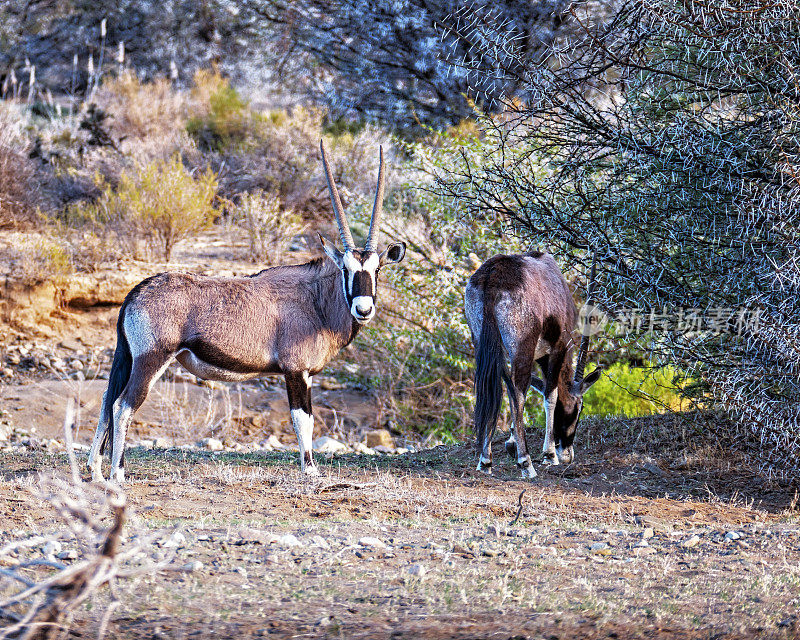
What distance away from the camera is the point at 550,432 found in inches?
325

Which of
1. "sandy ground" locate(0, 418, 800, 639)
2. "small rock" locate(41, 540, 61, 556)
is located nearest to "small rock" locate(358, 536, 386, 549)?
"sandy ground" locate(0, 418, 800, 639)

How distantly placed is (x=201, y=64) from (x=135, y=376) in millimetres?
22789

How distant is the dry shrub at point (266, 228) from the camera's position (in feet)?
54.0

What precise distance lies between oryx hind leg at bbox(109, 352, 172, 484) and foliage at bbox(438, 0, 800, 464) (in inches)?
120

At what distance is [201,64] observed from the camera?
2795cm

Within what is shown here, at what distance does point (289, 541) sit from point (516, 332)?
3.13m

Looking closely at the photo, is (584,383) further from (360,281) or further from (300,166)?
(300,166)

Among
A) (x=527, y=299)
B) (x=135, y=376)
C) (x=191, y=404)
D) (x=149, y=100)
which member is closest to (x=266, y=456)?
(x=135, y=376)

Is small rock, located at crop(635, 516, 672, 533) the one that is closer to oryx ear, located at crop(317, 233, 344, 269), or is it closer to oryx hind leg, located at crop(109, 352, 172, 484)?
oryx ear, located at crop(317, 233, 344, 269)

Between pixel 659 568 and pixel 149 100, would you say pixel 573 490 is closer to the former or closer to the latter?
pixel 659 568

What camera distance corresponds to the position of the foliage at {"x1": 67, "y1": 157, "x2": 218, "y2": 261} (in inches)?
611

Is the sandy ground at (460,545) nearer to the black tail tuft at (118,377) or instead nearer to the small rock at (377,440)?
the black tail tuft at (118,377)

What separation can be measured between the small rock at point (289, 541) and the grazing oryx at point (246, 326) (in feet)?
7.01

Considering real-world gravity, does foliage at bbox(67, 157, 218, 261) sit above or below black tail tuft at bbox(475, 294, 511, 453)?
above
